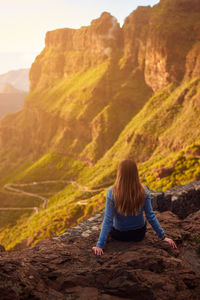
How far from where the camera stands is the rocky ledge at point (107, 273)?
4.05 m

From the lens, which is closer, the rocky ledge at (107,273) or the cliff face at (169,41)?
the rocky ledge at (107,273)

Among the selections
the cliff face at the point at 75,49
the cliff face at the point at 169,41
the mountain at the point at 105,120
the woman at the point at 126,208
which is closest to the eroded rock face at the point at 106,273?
the woman at the point at 126,208

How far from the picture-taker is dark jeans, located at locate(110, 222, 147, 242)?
508 centimetres

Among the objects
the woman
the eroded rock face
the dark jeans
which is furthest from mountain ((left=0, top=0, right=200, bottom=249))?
the eroded rock face

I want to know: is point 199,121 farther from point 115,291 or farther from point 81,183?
point 115,291

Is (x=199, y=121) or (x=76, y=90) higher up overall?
(x=76, y=90)

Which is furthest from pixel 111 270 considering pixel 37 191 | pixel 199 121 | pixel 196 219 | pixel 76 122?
pixel 76 122

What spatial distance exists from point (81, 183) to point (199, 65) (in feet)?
128

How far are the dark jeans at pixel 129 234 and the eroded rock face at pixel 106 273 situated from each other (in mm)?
106

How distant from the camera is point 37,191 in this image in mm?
71250

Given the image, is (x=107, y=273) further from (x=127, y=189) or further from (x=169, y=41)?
(x=169, y=41)

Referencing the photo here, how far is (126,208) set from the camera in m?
4.79

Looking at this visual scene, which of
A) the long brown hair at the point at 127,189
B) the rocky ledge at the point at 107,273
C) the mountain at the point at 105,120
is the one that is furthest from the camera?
the mountain at the point at 105,120

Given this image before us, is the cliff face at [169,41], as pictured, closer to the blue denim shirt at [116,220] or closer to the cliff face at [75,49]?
the cliff face at [75,49]
